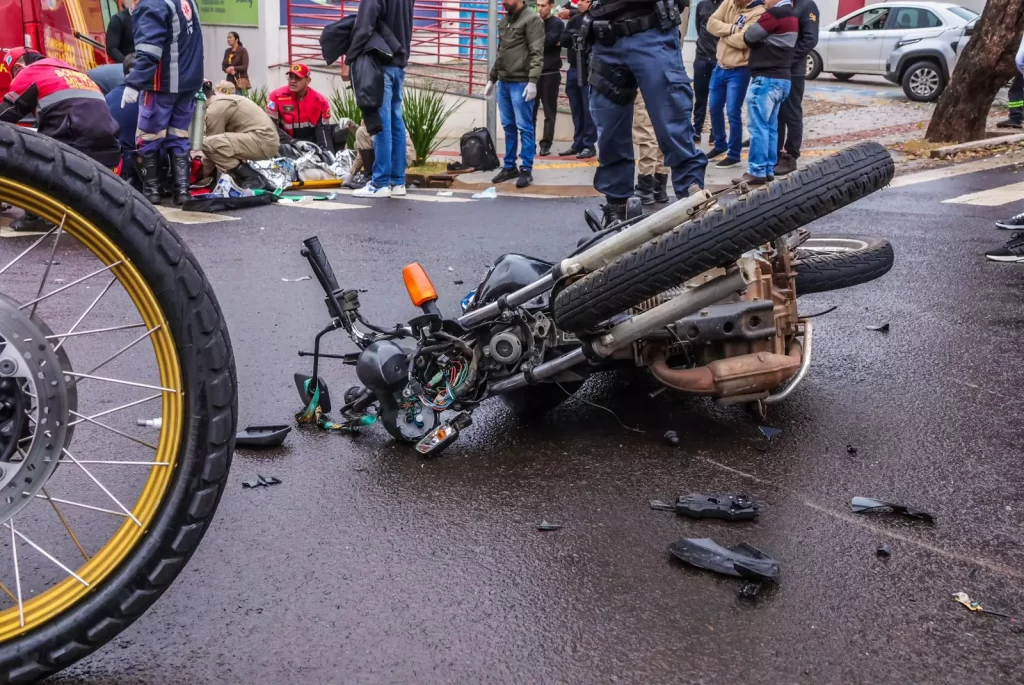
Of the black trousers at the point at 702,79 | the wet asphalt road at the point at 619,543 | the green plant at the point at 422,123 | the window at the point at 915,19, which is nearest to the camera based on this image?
the wet asphalt road at the point at 619,543

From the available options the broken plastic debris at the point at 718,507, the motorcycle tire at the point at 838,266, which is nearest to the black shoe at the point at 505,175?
the motorcycle tire at the point at 838,266

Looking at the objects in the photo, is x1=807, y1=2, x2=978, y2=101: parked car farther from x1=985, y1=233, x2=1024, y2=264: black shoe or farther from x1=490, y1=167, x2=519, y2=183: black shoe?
x1=985, y1=233, x2=1024, y2=264: black shoe

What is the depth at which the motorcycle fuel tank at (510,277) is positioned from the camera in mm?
4188

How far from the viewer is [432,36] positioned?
2212 centimetres

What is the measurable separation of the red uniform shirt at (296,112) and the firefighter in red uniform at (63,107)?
12.6 feet

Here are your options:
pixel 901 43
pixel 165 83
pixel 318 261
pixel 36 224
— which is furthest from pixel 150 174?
pixel 901 43

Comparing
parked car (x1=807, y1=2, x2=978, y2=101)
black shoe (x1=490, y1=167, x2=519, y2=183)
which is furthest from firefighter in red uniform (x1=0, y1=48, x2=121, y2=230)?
parked car (x1=807, y1=2, x2=978, y2=101)

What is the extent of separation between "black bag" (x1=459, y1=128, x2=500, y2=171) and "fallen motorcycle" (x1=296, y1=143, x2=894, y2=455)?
9108 mm

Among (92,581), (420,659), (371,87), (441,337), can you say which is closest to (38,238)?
(92,581)

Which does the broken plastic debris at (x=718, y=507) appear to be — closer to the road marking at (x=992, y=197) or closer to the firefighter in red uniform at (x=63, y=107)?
the road marking at (x=992, y=197)

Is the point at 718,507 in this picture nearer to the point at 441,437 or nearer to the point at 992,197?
the point at 441,437

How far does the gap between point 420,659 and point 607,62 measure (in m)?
4.90

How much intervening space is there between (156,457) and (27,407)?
295 mm

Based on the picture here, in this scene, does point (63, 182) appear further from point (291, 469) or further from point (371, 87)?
point (371, 87)
